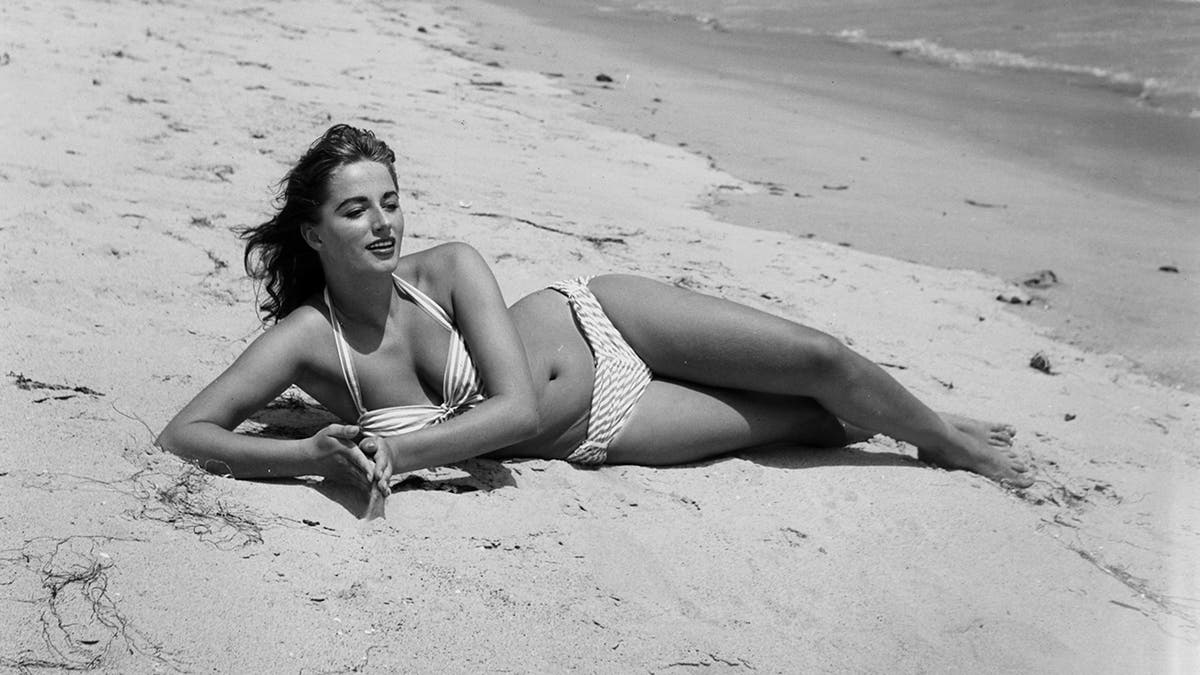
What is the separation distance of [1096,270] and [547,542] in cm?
355

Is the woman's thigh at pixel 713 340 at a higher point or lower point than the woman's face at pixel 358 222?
lower

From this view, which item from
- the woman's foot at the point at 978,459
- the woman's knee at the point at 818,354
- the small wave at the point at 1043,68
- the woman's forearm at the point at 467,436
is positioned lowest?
the woman's foot at the point at 978,459

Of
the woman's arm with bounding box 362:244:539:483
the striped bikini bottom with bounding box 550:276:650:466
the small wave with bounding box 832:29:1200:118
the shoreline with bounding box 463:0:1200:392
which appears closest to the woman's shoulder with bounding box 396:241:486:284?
the woman's arm with bounding box 362:244:539:483

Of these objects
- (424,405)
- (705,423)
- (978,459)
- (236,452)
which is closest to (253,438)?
(236,452)

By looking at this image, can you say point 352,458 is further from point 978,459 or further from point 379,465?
point 978,459

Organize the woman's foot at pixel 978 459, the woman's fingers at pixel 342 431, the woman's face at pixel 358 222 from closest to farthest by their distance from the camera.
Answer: the woman's fingers at pixel 342 431, the woman's face at pixel 358 222, the woman's foot at pixel 978 459

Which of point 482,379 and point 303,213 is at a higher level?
point 303,213

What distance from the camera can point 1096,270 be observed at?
5.61 metres

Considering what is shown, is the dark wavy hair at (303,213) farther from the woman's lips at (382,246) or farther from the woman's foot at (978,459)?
the woman's foot at (978,459)

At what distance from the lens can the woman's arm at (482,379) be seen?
3.02 m

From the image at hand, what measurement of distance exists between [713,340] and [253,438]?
1195 millimetres

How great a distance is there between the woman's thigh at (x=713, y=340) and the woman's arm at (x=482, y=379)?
398 mm

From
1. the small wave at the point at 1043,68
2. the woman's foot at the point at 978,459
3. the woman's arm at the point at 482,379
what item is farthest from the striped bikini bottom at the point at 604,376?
the small wave at the point at 1043,68

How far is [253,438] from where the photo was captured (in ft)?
9.78
